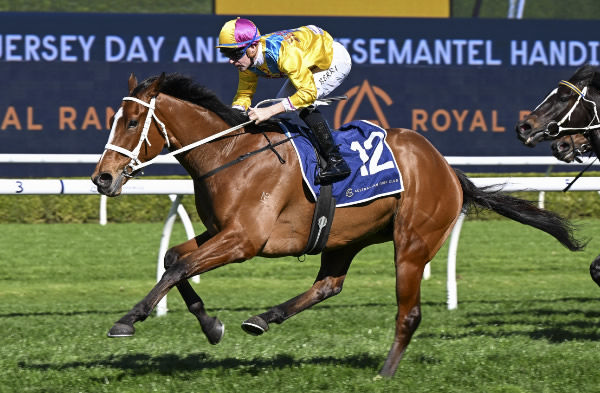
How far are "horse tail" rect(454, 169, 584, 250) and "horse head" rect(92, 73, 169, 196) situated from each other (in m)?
1.64

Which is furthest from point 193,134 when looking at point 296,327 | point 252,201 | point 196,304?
point 296,327

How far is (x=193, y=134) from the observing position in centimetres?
426

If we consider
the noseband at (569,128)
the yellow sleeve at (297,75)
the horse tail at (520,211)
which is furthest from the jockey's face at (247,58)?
the noseband at (569,128)

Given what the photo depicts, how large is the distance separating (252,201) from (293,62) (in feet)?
2.09

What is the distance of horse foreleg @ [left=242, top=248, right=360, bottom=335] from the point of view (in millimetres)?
4520

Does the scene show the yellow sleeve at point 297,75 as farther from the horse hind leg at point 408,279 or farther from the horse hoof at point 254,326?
the horse hoof at point 254,326

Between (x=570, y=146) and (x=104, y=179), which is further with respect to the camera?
(x=570, y=146)

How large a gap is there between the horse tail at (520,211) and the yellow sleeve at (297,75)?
1086 millimetres

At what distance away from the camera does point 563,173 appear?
12781 millimetres

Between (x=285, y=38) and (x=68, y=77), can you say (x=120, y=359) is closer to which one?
(x=285, y=38)

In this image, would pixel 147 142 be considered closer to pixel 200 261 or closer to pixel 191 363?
pixel 200 261

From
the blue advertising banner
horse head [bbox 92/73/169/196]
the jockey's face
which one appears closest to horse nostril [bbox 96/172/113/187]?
horse head [bbox 92/73/169/196]

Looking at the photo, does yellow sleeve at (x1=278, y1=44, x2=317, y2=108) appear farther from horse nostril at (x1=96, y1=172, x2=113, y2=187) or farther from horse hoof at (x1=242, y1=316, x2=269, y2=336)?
horse hoof at (x1=242, y1=316, x2=269, y2=336)

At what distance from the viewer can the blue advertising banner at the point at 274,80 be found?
1267 cm
